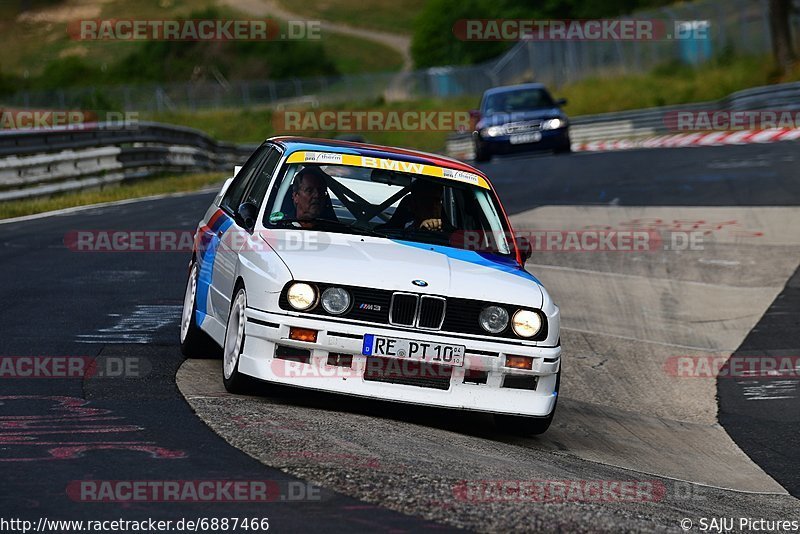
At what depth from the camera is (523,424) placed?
7.64m

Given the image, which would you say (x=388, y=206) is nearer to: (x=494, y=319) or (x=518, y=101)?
(x=494, y=319)

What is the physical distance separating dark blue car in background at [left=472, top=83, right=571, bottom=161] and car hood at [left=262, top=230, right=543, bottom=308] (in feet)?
65.1

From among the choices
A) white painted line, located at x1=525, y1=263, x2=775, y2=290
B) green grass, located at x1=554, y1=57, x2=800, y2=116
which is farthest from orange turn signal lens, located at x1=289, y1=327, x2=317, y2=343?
green grass, located at x1=554, y1=57, x2=800, y2=116

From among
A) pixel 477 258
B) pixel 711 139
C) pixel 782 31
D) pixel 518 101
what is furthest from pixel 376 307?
pixel 782 31

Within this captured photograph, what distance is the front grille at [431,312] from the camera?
7.11m

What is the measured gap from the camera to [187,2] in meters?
110

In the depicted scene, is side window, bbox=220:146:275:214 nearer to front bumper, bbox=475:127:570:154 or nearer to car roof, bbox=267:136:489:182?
car roof, bbox=267:136:489:182

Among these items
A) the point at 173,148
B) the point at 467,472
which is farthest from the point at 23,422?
the point at 173,148

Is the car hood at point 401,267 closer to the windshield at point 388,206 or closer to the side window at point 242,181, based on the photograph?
the windshield at point 388,206

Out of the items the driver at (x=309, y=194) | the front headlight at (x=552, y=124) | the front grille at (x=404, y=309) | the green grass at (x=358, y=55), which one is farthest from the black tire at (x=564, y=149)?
the green grass at (x=358, y=55)

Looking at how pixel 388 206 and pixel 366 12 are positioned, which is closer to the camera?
pixel 388 206

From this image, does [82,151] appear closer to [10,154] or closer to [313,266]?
[10,154]

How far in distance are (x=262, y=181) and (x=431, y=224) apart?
112 cm

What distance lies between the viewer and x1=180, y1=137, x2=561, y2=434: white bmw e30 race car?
7.05m
